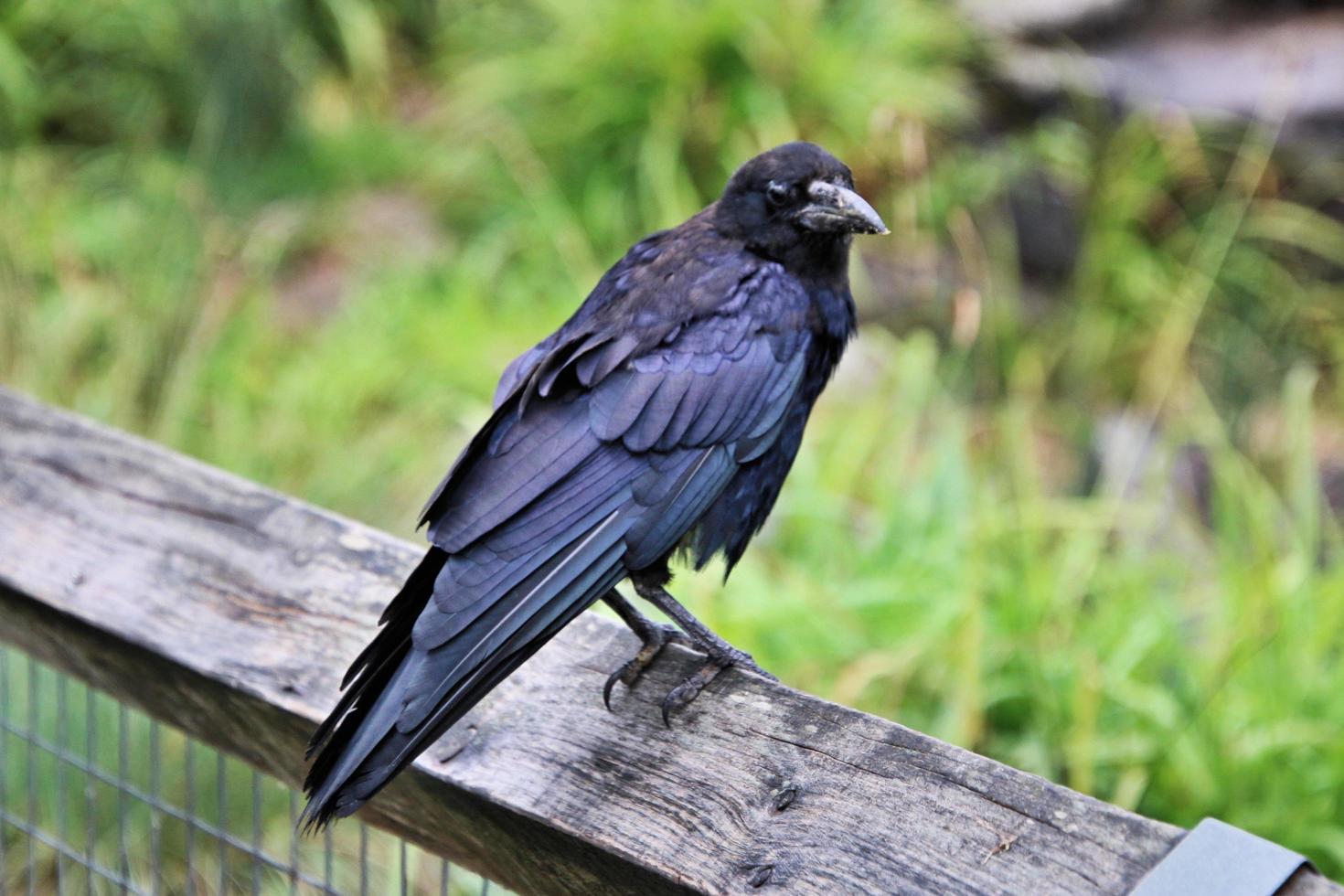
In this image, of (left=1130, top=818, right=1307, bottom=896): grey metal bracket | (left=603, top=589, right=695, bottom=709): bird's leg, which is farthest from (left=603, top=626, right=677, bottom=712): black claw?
(left=1130, top=818, right=1307, bottom=896): grey metal bracket

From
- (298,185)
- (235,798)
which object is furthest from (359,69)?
(235,798)

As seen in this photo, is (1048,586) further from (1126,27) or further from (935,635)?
(1126,27)

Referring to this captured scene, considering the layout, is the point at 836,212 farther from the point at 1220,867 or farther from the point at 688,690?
the point at 1220,867

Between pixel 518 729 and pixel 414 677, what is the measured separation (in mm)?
145

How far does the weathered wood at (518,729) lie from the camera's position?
1.22 meters

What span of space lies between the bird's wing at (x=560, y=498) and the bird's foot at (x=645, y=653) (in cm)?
8

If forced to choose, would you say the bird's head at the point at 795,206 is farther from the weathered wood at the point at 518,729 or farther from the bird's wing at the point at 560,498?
the weathered wood at the point at 518,729

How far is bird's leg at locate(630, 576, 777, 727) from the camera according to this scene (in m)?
1.60

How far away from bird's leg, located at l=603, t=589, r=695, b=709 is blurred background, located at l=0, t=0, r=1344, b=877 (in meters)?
1.28

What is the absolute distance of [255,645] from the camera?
5.35 feet

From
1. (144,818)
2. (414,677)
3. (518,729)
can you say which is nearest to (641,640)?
(518,729)

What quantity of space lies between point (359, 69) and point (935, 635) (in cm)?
528

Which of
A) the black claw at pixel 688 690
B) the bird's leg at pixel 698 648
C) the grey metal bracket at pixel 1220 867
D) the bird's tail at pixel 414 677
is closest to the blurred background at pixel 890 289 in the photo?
the bird's leg at pixel 698 648

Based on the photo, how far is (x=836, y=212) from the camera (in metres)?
2.21
